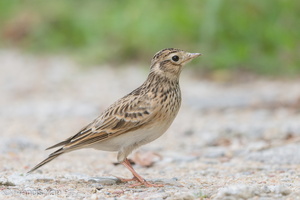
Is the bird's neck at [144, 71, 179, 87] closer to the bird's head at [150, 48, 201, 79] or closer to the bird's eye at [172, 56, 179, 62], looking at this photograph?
the bird's head at [150, 48, 201, 79]

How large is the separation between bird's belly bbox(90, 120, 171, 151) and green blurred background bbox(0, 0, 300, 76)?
18.5 feet

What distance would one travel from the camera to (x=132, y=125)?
5.43 m

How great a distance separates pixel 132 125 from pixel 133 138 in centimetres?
11

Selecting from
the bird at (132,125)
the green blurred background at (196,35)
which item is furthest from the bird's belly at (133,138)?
the green blurred background at (196,35)

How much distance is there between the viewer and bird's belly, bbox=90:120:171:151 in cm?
539

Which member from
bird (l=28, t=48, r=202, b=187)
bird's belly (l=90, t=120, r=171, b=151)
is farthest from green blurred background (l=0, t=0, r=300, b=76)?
bird's belly (l=90, t=120, r=171, b=151)

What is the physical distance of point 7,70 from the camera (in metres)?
13.1

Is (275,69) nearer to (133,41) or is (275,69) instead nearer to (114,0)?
(133,41)

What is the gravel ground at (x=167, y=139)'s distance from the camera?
5.09m

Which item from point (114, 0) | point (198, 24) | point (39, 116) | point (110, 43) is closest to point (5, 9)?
point (114, 0)

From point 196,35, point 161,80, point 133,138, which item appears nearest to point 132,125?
point 133,138

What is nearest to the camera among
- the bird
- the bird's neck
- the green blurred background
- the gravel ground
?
the gravel ground

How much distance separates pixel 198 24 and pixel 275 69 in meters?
1.63

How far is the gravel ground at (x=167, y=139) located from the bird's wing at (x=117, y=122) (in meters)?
0.33
